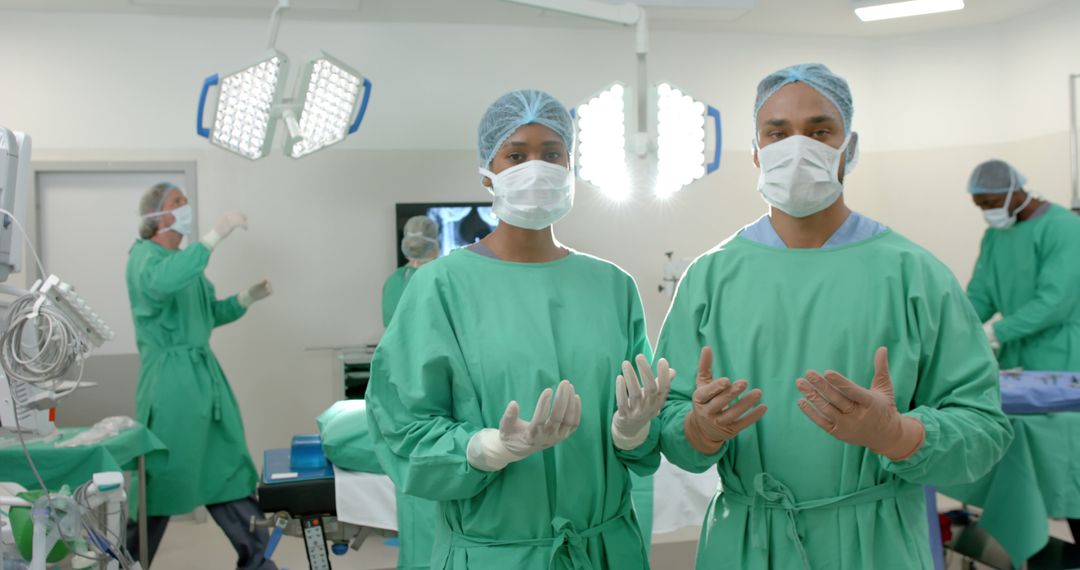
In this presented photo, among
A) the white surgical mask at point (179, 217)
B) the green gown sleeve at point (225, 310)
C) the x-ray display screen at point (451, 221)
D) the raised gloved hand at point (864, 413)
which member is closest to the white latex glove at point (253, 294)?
the green gown sleeve at point (225, 310)

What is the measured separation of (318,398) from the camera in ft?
16.0

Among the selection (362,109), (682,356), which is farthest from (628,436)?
(362,109)

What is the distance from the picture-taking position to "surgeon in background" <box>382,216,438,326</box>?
425 centimetres

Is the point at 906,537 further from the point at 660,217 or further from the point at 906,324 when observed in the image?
the point at 660,217

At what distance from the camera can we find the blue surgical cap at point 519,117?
1519 millimetres

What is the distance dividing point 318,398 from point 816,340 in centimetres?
387

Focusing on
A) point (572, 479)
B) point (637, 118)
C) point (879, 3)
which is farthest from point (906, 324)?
point (879, 3)

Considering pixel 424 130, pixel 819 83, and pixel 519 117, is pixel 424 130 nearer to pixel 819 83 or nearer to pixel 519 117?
pixel 519 117

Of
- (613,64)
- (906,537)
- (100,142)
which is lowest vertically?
(906,537)

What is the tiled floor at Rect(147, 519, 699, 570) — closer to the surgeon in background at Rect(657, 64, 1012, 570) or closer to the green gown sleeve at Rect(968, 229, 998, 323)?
the green gown sleeve at Rect(968, 229, 998, 323)

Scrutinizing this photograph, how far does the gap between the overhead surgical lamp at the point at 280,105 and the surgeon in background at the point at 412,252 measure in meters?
1.08

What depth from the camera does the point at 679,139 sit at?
118 inches

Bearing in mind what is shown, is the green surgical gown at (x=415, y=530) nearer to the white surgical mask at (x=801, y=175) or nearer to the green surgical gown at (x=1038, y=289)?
the white surgical mask at (x=801, y=175)

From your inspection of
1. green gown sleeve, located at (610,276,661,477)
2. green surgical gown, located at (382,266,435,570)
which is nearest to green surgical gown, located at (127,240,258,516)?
green surgical gown, located at (382,266,435,570)
